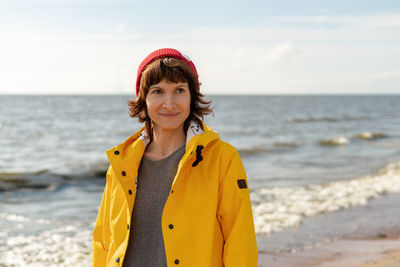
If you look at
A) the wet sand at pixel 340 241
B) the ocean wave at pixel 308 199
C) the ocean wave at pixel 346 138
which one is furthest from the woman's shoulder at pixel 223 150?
the ocean wave at pixel 346 138

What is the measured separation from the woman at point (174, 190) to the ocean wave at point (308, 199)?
4804mm

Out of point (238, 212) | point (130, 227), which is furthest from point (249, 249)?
point (130, 227)

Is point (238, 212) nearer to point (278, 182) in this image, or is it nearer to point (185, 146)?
point (185, 146)

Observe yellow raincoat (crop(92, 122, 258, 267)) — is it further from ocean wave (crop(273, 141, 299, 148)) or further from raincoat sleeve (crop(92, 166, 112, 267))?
ocean wave (crop(273, 141, 299, 148))

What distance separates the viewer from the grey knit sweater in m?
2.23

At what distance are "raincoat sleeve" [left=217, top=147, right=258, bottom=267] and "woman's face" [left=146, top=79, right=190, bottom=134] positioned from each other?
38 centimetres

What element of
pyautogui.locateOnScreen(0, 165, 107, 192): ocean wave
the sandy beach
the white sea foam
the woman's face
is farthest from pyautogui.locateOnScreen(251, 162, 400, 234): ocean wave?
pyautogui.locateOnScreen(0, 165, 107, 192): ocean wave

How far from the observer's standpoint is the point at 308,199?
9.18m

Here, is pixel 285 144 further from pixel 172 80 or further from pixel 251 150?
pixel 172 80

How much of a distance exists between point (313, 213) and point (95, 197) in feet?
17.3

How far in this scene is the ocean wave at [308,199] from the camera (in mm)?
7517

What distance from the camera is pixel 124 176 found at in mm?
2271

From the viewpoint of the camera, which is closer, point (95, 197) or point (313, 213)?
point (313, 213)

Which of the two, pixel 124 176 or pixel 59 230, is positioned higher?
pixel 124 176
